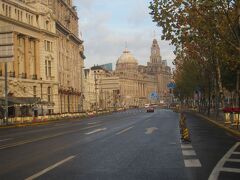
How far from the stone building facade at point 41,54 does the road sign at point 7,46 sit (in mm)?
18738

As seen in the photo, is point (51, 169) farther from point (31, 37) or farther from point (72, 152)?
point (31, 37)

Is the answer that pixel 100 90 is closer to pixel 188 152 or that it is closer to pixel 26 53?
pixel 26 53

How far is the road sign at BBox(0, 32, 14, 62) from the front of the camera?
43541mm

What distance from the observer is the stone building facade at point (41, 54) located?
72125 mm

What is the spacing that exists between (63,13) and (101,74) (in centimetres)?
9272

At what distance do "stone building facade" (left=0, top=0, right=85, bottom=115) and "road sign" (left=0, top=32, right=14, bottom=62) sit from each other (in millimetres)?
18738

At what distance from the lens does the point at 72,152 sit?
50.6 feet

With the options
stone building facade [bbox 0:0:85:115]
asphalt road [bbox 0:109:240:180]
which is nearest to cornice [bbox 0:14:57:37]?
stone building facade [bbox 0:0:85:115]

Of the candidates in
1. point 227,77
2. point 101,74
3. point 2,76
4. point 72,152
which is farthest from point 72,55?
point 72,152

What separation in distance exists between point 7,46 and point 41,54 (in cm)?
4021

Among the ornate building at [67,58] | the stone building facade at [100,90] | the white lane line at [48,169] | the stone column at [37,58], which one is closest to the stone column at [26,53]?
the stone column at [37,58]

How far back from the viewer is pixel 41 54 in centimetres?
8375

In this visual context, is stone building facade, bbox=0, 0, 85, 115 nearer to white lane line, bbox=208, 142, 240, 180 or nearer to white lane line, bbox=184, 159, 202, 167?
white lane line, bbox=208, 142, 240, 180

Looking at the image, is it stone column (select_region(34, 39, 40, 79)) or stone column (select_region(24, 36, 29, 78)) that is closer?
stone column (select_region(24, 36, 29, 78))
